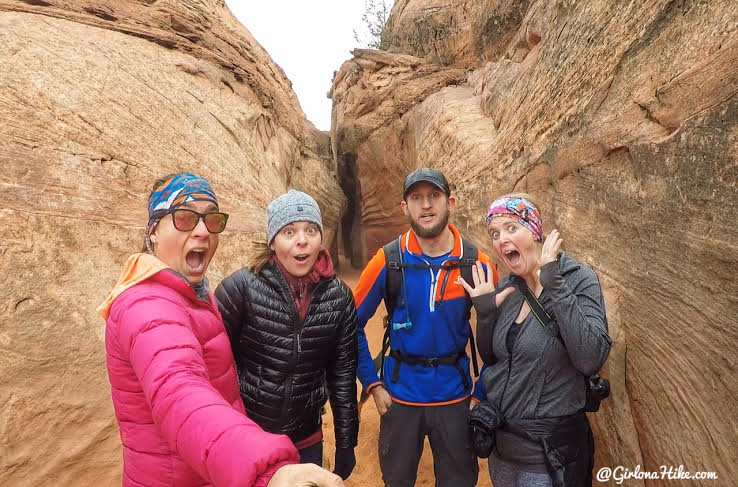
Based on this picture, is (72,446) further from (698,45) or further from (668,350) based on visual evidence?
(698,45)

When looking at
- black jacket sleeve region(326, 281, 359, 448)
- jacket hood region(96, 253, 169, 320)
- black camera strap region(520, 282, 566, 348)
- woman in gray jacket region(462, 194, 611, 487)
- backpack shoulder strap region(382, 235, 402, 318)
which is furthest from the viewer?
backpack shoulder strap region(382, 235, 402, 318)

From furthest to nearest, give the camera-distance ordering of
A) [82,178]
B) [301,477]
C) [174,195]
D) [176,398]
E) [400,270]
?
1. [82,178]
2. [400,270]
3. [174,195]
4. [176,398]
5. [301,477]

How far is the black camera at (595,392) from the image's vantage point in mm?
2557

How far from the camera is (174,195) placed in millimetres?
2291

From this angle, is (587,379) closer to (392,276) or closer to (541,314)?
(541,314)

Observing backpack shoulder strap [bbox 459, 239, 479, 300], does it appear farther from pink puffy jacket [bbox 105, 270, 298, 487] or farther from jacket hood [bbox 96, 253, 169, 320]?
jacket hood [bbox 96, 253, 169, 320]

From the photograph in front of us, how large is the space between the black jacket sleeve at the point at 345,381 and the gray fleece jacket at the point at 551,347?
3.30 feet

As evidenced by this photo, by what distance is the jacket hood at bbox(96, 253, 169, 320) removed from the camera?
5.92 ft

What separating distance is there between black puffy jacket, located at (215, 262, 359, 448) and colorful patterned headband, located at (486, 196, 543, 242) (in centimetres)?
137

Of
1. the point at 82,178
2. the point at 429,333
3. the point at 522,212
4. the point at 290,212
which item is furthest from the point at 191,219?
the point at 82,178

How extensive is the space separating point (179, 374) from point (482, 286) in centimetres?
221

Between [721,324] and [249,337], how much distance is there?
3.13 meters

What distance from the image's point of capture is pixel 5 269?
387 centimetres

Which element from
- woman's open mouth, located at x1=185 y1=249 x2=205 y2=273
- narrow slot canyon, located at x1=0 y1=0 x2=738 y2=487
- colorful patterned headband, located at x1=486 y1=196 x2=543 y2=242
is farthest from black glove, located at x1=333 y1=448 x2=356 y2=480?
narrow slot canyon, located at x1=0 y1=0 x2=738 y2=487
